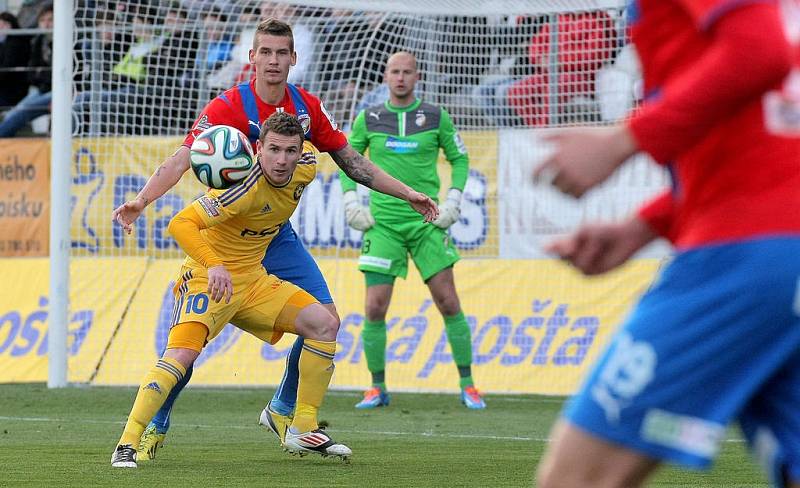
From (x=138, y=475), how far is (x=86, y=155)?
710cm

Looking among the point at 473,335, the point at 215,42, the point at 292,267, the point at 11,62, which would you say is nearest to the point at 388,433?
the point at 292,267

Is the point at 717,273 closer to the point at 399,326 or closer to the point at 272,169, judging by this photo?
the point at 272,169

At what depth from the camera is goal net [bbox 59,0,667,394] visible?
1199 centimetres

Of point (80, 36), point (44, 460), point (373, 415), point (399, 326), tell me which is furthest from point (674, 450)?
point (80, 36)

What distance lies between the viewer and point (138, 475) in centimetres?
642

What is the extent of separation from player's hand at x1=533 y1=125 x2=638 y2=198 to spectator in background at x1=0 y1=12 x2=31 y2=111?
14.4 m

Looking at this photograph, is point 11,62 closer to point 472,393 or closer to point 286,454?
point 472,393

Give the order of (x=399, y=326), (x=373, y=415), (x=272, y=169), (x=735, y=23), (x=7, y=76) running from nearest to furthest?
(x=735, y=23)
(x=272, y=169)
(x=373, y=415)
(x=399, y=326)
(x=7, y=76)

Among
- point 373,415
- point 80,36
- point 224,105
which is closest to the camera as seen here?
point 224,105

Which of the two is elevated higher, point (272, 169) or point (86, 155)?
point (272, 169)

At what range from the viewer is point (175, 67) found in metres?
13.6

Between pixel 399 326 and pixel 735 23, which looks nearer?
pixel 735 23

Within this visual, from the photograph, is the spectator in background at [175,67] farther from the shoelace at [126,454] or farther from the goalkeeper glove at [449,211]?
the shoelace at [126,454]

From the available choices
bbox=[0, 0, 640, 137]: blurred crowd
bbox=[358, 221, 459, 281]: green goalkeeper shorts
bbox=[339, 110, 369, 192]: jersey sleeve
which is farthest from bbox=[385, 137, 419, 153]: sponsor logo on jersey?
bbox=[0, 0, 640, 137]: blurred crowd
